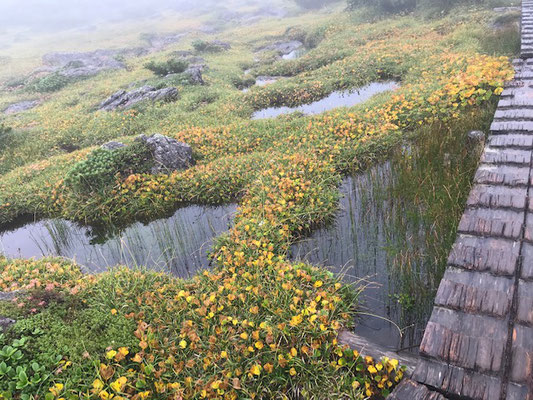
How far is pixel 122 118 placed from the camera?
45.9 feet

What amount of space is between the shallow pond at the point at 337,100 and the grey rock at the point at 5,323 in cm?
1075

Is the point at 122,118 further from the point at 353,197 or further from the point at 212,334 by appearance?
the point at 212,334

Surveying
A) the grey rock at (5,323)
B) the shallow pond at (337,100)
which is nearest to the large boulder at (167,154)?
the shallow pond at (337,100)

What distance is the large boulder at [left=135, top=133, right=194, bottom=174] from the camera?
30.1 ft

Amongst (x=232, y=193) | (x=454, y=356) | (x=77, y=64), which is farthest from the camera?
(x=77, y=64)

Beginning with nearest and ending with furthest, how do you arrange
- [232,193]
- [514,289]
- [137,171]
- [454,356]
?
1. [454,356]
2. [514,289]
3. [232,193]
4. [137,171]

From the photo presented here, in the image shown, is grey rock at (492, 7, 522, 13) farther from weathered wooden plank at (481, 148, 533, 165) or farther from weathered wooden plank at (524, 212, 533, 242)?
weathered wooden plank at (524, 212, 533, 242)

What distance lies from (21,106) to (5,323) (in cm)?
2041

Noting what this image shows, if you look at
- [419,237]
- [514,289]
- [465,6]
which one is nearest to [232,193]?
[419,237]

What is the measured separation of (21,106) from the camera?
19.7 metres

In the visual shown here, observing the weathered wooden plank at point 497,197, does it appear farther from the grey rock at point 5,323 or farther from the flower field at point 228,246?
the grey rock at point 5,323

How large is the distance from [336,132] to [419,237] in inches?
187

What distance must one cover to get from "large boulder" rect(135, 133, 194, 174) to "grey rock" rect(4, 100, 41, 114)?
14286 millimetres

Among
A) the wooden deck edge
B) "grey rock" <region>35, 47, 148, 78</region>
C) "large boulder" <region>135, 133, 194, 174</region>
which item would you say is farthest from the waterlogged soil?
"grey rock" <region>35, 47, 148, 78</region>
